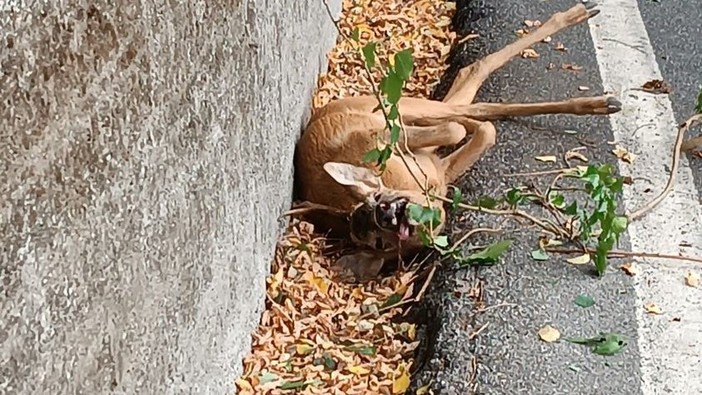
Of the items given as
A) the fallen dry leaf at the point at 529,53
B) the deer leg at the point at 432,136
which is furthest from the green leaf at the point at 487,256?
the fallen dry leaf at the point at 529,53

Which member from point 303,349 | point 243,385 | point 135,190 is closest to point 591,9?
point 303,349

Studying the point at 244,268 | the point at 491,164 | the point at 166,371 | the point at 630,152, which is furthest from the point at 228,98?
the point at 630,152

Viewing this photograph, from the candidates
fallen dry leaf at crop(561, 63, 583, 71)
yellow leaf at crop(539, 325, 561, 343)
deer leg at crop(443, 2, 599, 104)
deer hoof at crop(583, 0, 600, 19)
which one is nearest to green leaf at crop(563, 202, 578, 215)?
yellow leaf at crop(539, 325, 561, 343)

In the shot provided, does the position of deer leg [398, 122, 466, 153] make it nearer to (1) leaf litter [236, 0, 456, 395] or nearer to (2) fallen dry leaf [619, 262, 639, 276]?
(1) leaf litter [236, 0, 456, 395]

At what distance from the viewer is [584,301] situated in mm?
2576

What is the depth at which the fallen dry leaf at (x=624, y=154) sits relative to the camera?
320cm

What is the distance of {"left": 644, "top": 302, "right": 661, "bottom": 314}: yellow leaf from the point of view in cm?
257

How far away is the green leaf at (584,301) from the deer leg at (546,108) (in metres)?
0.87

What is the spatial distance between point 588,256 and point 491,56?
1.12 meters

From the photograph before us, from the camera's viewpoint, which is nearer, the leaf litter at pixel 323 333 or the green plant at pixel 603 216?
the leaf litter at pixel 323 333

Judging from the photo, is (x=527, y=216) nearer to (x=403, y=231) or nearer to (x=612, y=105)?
(x=403, y=231)

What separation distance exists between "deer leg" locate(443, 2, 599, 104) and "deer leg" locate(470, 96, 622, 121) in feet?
0.37

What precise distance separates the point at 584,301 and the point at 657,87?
1.26 m

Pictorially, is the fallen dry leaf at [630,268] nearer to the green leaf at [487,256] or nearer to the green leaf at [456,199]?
the green leaf at [487,256]
